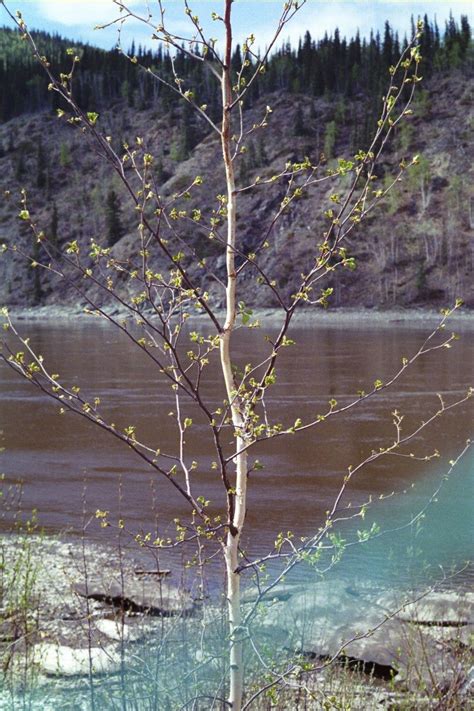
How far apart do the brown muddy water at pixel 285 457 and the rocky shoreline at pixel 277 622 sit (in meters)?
0.81

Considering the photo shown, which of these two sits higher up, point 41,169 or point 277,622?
point 41,169

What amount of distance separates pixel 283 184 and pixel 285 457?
196 ft

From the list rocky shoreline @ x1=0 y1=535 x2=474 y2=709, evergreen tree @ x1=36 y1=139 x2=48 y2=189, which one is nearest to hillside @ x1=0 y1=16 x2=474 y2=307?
evergreen tree @ x1=36 y1=139 x2=48 y2=189

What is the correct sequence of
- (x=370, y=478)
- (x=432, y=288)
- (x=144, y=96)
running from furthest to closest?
1. (x=144, y=96)
2. (x=432, y=288)
3. (x=370, y=478)

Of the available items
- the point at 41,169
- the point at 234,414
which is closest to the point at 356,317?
the point at 41,169

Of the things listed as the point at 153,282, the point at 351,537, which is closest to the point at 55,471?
the point at 351,537

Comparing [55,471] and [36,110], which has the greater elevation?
[36,110]

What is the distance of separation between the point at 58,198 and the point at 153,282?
9599 centimetres

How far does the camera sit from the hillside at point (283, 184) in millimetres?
65375

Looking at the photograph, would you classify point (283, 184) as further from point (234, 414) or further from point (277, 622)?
point (234, 414)

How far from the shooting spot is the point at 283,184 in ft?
237

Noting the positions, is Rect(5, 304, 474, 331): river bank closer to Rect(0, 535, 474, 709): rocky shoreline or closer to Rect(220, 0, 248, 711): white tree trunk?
Rect(0, 535, 474, 709): rocky shoreline

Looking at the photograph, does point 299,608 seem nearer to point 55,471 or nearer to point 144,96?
point 55,471

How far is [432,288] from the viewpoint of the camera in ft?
207
